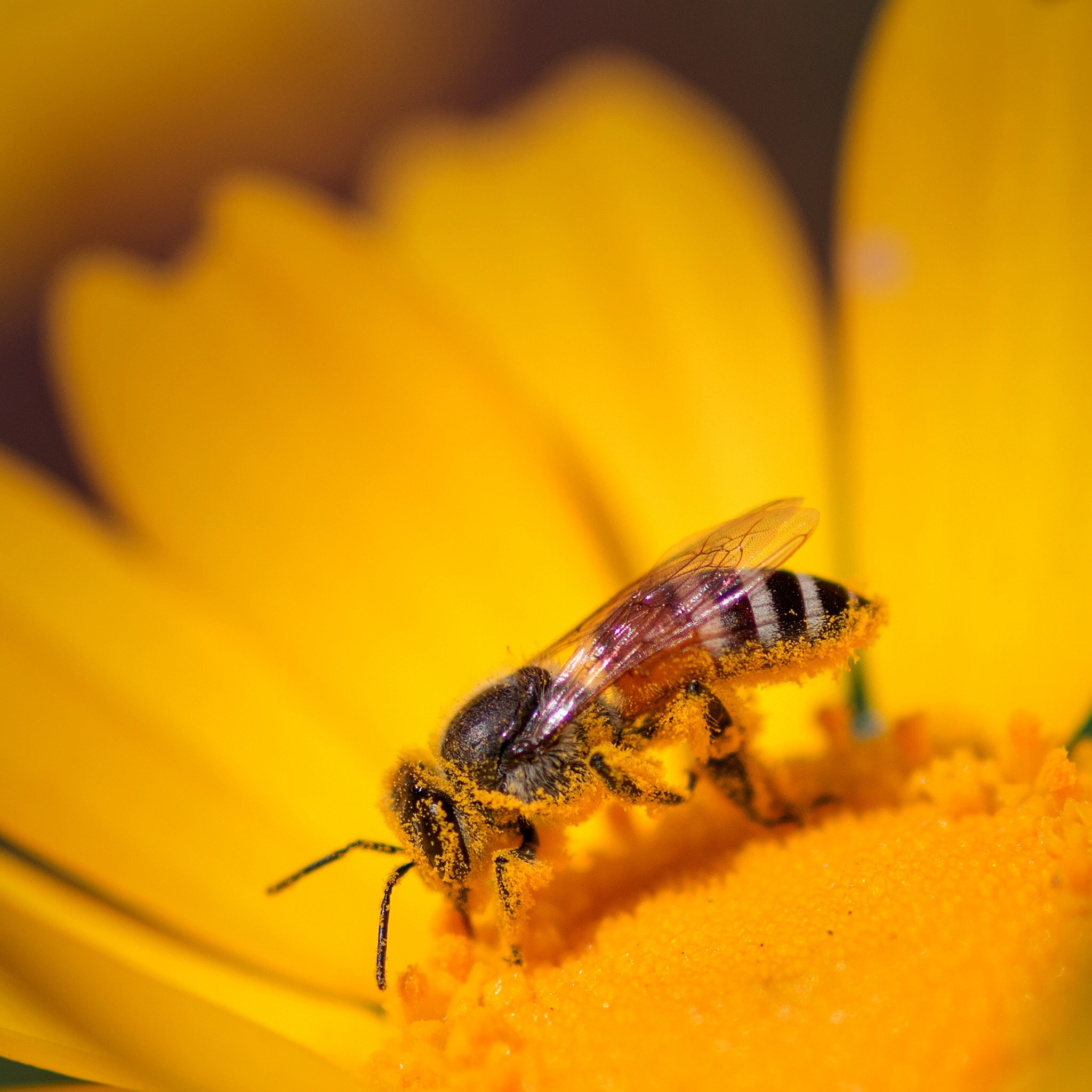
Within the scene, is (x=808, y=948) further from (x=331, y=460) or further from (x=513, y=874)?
(x=331, y=460)

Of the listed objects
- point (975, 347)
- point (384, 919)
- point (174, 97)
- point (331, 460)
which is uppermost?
point (174, 97)

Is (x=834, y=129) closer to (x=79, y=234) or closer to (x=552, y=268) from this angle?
(x=552, y=268)

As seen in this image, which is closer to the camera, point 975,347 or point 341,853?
point 341,853

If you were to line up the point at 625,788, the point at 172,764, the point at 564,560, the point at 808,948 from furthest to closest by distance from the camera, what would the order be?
the point at 564,560 → the point at 172,764 → the point at 625,788 → the point at 808,948

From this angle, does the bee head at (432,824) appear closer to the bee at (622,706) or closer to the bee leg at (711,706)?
the bee at (622,706)

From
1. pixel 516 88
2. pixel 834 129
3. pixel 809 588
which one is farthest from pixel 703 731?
pixel 516 88

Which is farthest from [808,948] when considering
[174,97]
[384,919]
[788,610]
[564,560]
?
[174,97]

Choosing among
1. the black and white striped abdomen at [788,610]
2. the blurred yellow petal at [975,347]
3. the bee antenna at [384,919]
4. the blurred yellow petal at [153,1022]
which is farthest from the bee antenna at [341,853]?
the blurred yellow petal at [975,347]
